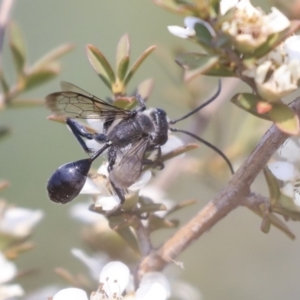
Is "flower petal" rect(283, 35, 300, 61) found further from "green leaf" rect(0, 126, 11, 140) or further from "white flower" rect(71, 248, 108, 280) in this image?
"green leaf" rect(0, 126, 11, 140)

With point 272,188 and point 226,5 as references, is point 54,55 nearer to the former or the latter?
point 226,5

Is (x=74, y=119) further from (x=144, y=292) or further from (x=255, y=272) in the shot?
(x=255, y=272)

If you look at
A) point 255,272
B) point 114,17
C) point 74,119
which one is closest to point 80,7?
point 114,17

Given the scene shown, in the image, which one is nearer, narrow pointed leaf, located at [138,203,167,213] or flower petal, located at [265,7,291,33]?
flower petal, located at [265,7,291,33]

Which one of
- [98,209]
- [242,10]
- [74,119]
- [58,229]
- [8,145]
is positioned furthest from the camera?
[8,145]

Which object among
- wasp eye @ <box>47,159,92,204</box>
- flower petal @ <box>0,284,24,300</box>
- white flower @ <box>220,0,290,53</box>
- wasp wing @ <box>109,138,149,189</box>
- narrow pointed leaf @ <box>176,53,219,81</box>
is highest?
white flower @ <box>220,0,290,53</box>

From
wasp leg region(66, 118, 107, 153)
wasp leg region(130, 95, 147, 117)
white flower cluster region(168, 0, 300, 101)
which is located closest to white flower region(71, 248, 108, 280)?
wasp leg region(66, 118, 107, 153)

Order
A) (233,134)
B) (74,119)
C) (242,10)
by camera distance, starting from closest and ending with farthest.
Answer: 1. (242,10)
2. (74,119)
3. (233,134)
